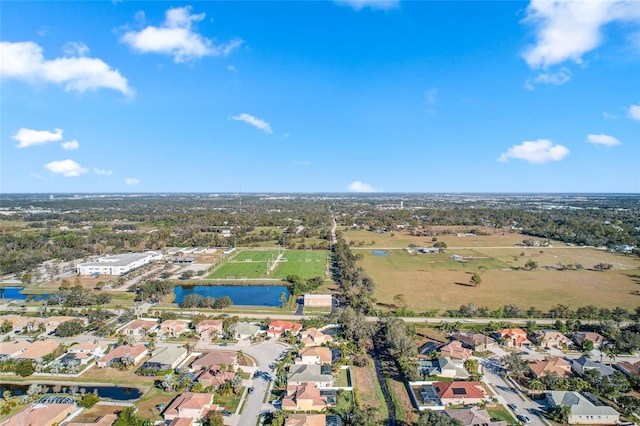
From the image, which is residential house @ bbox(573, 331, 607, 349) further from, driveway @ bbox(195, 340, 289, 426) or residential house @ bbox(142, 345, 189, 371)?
residential house @ bbox(142, 345, 189, 371)

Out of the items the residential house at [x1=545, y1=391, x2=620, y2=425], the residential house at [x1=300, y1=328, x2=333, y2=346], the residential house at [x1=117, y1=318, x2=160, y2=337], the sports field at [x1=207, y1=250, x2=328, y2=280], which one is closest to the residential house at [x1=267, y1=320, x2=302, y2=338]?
the residential house at [x1=300, y1=328, x2=333, y2=346]

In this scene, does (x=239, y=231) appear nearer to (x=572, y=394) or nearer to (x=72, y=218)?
(x=72, y=218)

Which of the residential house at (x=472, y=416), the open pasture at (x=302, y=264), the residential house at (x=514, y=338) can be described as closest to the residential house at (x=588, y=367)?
the residential house at (x=514, y=338)

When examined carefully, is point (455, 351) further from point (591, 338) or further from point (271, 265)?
point (271, 265)

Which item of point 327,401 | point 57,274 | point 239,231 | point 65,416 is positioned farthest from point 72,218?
point 327,401

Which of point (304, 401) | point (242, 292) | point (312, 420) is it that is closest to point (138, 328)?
point (242, 292)

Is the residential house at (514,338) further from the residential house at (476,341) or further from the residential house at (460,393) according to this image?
the residential house at (460,393)

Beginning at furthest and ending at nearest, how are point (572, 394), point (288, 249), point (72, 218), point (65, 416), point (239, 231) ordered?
point (72, 218)
point (239, 231)
point (288, 249)
point (572, 394)
point (65, 416)
